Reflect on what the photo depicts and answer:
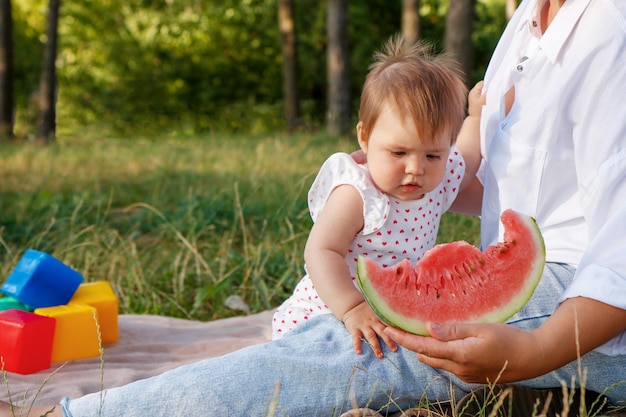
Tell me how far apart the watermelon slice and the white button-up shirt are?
132 mm

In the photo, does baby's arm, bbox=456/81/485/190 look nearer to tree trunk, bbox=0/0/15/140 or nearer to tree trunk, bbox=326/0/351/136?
tree trunk, bbox=326/0/351/136

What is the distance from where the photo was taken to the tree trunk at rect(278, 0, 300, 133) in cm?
1530

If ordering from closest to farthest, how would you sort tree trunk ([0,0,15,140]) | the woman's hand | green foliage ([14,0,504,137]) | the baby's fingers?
the woman's hand
the baby's fingers
tree trunk ([0,0,15,140])
green foliage ([14,0,504,137])

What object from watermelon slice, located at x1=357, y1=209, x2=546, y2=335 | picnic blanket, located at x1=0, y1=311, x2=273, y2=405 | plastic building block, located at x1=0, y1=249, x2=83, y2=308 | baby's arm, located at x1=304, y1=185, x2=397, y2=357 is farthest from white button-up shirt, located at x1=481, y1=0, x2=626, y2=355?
plastic building block, located at x1=0, y1=249, x2=83, y2=308

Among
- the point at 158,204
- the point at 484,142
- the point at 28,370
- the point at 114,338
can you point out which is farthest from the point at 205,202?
the point at 484,142

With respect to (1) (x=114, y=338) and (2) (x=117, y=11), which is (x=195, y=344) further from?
(2) (x=117, y=11)

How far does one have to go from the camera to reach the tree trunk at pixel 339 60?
12.0 metres

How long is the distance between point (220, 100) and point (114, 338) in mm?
18171

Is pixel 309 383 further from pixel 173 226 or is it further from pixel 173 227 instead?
pixel 173 226

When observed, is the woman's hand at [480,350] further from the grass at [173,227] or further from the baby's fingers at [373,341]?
the grass at [173,227]

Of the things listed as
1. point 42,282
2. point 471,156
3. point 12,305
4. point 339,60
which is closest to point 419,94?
point 471,156

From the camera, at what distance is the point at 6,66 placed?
12.3m

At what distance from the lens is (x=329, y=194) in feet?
7.91

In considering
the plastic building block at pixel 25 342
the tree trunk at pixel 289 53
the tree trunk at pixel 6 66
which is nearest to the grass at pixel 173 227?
the plastic building block at pixel 25 342
